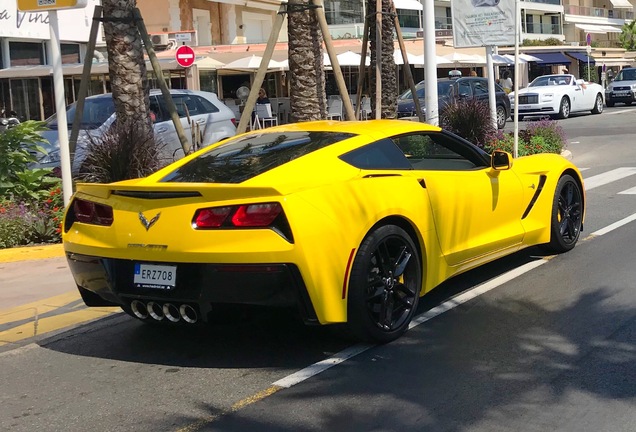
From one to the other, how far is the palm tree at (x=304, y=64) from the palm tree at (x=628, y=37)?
6527cm

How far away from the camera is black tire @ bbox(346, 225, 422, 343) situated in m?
5.33

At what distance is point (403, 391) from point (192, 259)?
1.47m

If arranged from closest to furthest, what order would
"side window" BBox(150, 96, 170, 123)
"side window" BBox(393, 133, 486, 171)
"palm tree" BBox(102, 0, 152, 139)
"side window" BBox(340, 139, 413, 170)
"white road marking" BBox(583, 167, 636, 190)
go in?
"side window" BBox(340, 139, 413, 170) → "side window" BBox(393, 133, 486, 171) → "palm tree" BBox(102, 0, 152, 139) → "white road marking" BBox(583, 167, 636, 190) → "side window" BBox(150, 96, 170, 123)

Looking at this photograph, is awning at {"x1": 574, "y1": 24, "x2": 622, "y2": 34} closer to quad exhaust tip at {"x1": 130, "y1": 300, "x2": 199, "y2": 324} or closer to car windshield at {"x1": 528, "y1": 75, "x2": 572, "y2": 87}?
car windshield at {"x1": 528, "y1": 75, "x2": 572, "y2": 87}

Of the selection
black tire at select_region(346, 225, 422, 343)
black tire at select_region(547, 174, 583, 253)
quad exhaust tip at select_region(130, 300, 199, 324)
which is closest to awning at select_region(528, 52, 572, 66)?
black tire at select_region(547, 174, 583, 253)

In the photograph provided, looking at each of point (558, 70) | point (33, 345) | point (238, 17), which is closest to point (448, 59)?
point (238, 17)

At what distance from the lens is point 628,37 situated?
74750mm

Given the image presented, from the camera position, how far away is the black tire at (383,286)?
5.33m

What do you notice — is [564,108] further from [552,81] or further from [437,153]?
[437,153]

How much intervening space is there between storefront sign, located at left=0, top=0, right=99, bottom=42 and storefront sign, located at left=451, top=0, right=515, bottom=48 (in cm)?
1143

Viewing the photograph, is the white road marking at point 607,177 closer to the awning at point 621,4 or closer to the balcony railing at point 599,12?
the balcony railing at point 599,12

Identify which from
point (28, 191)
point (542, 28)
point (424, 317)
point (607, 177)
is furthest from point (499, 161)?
point (542, 28)

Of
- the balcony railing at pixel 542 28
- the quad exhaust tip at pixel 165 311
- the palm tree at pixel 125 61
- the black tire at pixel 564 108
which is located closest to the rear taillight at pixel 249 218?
the quad exhaust tip at pixel 165 311

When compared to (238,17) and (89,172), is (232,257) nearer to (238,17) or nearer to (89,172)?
(89,172)
